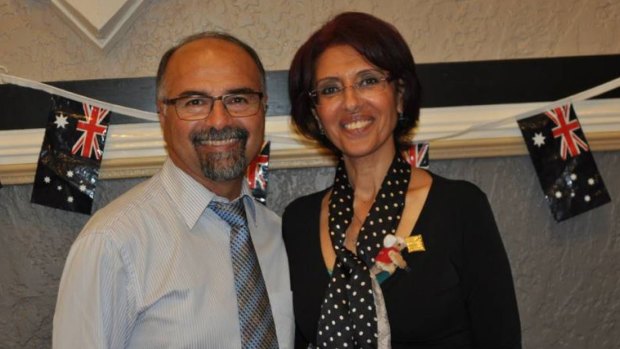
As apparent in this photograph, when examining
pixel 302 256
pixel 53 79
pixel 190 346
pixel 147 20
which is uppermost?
pixel 147 20

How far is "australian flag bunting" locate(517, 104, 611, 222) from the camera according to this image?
6.92ft

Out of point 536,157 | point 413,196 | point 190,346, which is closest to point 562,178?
point 536,157

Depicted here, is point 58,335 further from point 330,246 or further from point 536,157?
point 536,157

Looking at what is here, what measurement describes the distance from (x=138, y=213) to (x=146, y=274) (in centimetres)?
13

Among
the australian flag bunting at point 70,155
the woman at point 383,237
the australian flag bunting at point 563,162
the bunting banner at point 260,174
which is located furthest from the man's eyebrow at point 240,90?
the australian flag bunting at point 563,162

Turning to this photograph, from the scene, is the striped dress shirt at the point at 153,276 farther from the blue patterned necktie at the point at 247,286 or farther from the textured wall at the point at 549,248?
the textured wall at the point at 549,248

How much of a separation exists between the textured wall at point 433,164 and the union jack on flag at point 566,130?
0.12m

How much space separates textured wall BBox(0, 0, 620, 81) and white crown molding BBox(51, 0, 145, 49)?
1.2 inches

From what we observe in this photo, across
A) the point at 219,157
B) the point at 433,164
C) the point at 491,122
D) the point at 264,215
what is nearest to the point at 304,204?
the point at 264,215

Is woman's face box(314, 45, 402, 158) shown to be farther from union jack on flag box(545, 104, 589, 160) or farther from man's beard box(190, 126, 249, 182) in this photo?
union jack on flag box(545, 104, 589, 160)

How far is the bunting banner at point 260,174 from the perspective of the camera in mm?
2068

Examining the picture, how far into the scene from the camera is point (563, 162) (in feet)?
6.99

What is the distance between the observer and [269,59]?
2104mm

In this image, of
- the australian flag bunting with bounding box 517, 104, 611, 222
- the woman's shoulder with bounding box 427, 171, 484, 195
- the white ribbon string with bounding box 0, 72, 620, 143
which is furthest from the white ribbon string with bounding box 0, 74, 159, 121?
the australian flag bunting with bounding box 517, 104, 611, 222
